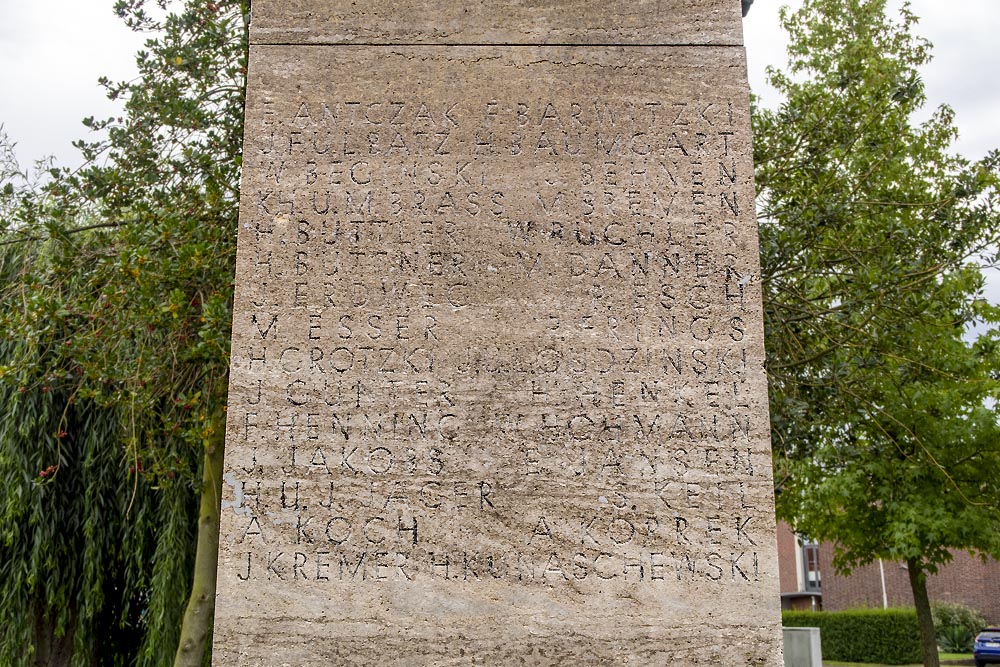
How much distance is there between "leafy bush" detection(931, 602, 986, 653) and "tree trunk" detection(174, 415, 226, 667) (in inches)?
1231

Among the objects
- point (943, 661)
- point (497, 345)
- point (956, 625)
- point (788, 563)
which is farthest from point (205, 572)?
point (788, 563)

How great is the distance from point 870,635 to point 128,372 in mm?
26880

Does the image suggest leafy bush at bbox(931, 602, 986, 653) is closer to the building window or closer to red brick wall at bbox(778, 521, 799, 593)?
the building window

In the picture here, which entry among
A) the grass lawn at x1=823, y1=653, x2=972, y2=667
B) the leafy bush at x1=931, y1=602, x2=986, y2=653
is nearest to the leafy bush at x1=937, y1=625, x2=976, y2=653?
the leafy bush at x1=931, y1=602, x2=986, y2=653

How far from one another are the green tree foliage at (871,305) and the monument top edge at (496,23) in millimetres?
4456

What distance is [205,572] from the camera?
7.29 meters

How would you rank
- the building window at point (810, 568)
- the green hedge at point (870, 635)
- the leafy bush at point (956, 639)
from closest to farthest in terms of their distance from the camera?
the green hedge at point (870, 635), the leafy bush at point (956, 639), the building window at point (810, 568)

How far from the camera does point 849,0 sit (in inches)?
674

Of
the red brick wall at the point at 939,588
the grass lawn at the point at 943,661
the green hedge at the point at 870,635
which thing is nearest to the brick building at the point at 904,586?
the red brick wall at the point at 939,588

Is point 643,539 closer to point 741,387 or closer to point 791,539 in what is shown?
point 741,387

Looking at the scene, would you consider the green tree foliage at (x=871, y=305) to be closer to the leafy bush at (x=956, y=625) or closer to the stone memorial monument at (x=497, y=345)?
the stone memorial monument at (x=497, y=345)

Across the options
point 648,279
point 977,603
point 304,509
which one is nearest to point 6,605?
point 304,509

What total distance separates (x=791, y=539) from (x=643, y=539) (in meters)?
45.7

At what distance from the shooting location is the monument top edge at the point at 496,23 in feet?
13.8
